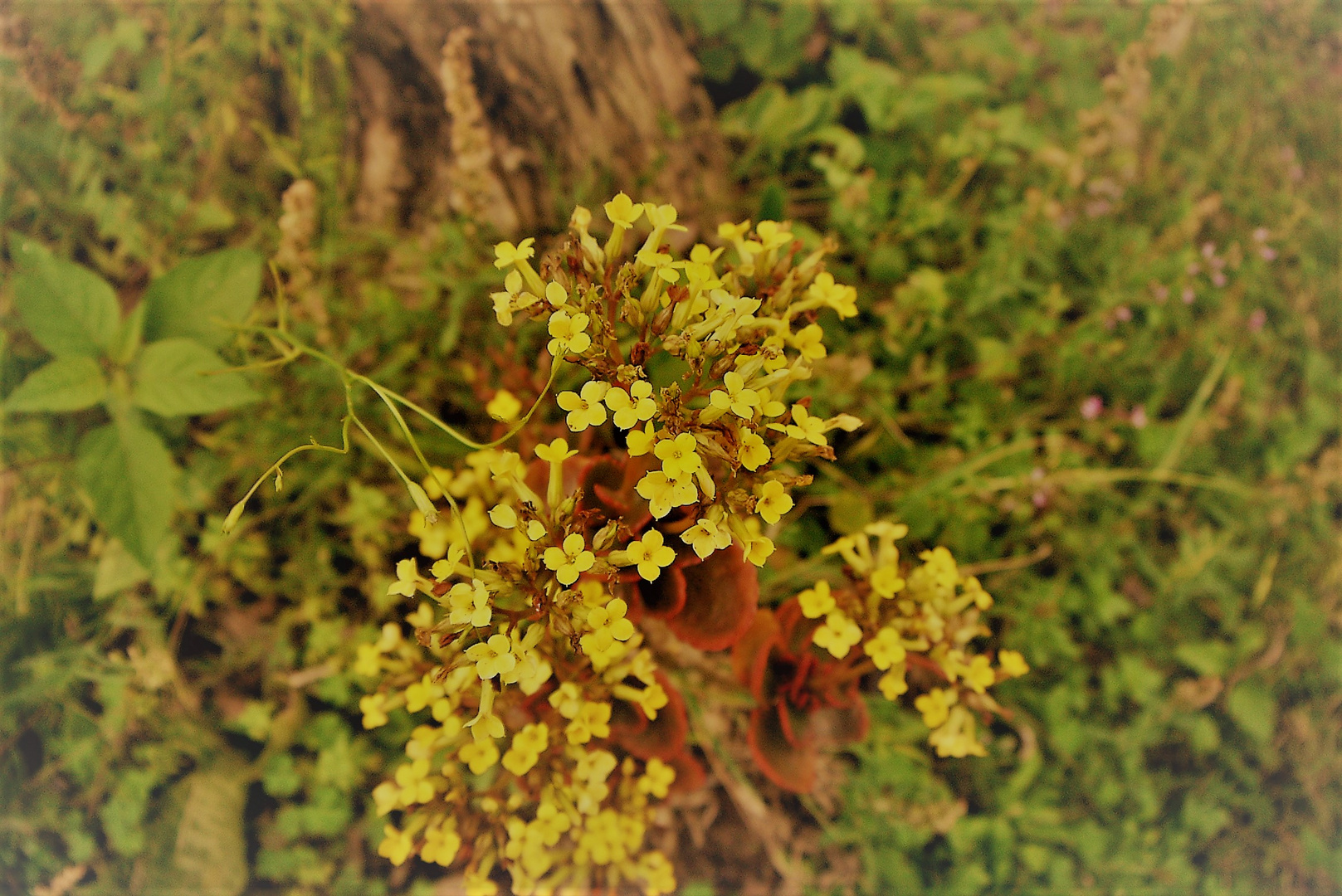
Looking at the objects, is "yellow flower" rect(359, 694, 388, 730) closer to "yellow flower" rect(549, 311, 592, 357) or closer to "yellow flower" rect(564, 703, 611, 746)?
"yellow flower" rect(564, 703, 611, 746)

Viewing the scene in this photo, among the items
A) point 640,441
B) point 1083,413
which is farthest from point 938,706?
point 1083,413

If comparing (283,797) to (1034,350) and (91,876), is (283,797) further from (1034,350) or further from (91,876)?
(1034,350)

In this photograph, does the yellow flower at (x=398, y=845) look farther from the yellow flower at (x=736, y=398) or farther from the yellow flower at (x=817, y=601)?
the yellow flower at (x=736, y=398)

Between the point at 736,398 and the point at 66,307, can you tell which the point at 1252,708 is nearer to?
the point at 736,398

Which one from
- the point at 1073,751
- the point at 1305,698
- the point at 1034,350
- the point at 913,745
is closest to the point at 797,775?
the point at 913,745

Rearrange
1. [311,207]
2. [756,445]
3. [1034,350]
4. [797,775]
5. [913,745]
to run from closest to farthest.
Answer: [756,445]
[797,775]
[311,207]
[913,745]
[1034,350]

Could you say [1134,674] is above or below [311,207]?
below
